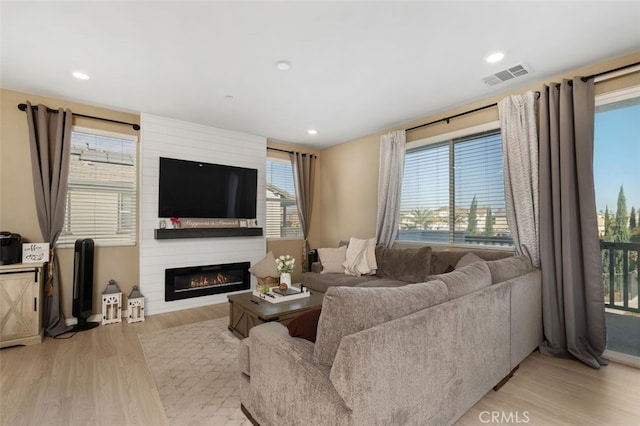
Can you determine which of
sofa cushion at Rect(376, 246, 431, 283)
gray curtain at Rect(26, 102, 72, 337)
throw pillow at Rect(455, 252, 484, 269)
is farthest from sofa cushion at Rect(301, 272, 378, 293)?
gray curtain at Rect(26, 102, 72, 337)

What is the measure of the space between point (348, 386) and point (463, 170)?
3397 mm

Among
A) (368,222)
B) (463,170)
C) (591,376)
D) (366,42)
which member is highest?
(366,42)

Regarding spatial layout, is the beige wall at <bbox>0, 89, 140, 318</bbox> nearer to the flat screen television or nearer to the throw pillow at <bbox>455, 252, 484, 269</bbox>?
the flat screen television

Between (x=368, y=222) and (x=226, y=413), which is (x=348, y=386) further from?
(x=368, y=222)

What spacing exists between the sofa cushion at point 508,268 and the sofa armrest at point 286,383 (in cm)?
164

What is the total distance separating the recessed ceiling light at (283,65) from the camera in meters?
2.72

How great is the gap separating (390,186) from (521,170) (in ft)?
5.58

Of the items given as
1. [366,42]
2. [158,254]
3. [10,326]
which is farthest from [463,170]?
[10,326]

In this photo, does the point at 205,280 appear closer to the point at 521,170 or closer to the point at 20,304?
the point at 20,304

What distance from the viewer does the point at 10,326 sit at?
291cm

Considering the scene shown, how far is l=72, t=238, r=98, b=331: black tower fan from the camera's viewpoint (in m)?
3.40

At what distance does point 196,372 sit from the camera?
246cm

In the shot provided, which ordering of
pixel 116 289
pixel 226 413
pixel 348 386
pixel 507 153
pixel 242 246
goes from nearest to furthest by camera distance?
1. pixel 348 386
2. pixel 226 413
3. pixel 507 153
4. pixel 116 289
5. pixel 242 246

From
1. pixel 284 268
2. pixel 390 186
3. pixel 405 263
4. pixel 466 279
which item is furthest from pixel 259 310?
pixel 390 186
